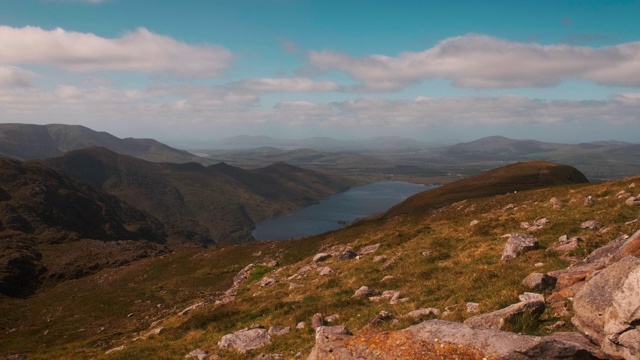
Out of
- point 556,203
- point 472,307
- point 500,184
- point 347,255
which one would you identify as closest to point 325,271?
point 347,255

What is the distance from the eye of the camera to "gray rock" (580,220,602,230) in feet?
72.7

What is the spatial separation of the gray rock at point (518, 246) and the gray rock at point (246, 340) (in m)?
13.5

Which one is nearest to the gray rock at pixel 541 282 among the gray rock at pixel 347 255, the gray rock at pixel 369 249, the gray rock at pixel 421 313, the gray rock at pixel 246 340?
the gray rock at pixel 421 313

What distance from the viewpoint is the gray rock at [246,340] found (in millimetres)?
18703

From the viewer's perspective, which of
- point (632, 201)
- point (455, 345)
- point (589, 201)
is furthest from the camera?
point (589, 201)

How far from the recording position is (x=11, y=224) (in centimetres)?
14950

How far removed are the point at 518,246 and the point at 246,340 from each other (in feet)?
50.5

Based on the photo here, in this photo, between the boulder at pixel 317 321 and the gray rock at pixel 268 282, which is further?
the gray rock at pixel 268 282

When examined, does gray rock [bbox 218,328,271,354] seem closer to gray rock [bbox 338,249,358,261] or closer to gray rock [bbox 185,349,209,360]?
gray rock [bbox 185,349,209,360]

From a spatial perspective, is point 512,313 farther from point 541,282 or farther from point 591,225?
point 591,225

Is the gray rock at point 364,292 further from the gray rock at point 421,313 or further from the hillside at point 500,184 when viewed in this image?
the hillside at point 500,184

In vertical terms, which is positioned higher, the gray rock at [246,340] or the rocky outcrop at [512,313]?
the rocky outcrop at [512,313]

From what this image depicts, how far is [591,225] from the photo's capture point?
73.6 ft

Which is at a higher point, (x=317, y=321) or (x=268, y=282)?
(x=317, y=321)
